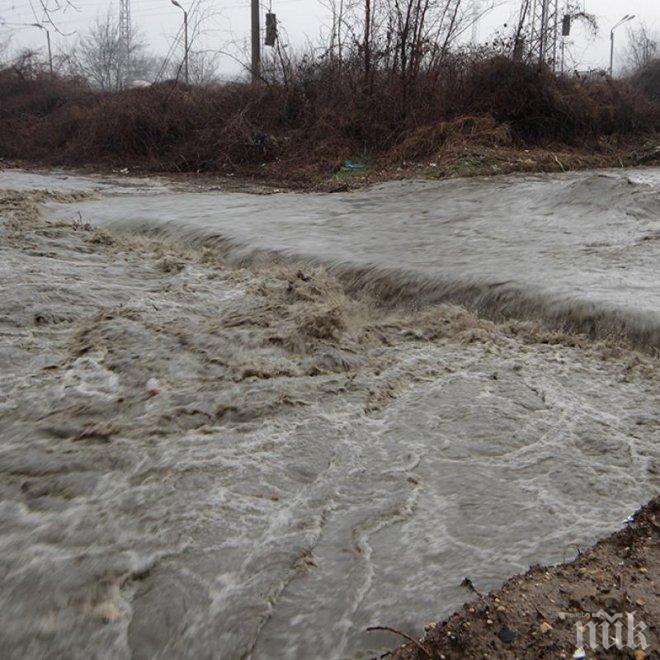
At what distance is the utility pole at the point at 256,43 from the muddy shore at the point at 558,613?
47.1ft

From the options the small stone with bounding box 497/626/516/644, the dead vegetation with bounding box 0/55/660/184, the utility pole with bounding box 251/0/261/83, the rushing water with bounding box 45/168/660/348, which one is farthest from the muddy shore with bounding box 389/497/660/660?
the utility pole with bounding box 251/0/261/83

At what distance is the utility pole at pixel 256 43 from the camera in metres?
15.5

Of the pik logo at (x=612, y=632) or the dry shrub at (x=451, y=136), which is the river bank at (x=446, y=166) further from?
the pik logo at (x=612, y=632)

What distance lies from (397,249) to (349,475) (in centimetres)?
353

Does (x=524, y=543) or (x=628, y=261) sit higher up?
(x=628, y=261)

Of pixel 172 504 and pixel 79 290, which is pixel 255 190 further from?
pixel 172 504

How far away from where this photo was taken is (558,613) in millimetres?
2076

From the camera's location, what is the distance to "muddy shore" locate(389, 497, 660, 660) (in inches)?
76.9

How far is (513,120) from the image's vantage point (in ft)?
40.2

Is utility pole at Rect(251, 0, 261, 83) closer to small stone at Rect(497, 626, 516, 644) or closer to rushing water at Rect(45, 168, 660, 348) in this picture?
rushing water at Rect(45, 168, 660, 348)

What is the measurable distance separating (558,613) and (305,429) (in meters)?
1.56

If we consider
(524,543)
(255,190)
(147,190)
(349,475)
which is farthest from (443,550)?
(147,190)

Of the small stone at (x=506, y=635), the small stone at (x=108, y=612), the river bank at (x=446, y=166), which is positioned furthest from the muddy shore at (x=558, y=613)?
the river bank at (x=446, y=166)

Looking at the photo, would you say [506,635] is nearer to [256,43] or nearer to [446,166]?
[446,166]
